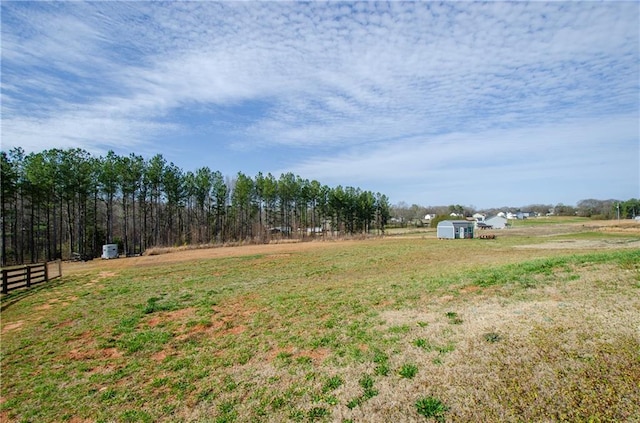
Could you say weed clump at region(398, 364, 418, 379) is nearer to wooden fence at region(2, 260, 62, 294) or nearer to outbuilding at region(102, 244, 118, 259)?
wooden fence at region(2, 260, 62, 294)

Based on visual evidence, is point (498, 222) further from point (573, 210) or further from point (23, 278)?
point (23, 278)

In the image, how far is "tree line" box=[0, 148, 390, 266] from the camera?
3725cm

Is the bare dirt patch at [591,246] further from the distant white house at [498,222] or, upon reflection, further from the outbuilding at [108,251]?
the distant white house at [498,222]

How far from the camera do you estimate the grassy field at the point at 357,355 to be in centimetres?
408

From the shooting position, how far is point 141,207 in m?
50.0

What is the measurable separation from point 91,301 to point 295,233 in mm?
53590

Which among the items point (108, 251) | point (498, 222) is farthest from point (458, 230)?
point (498, 222)

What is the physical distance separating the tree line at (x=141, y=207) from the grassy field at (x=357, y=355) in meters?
35.1

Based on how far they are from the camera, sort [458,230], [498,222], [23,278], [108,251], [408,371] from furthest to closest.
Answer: [498,222] → [458,230] → [108,251] → [23,278] → [408,371]

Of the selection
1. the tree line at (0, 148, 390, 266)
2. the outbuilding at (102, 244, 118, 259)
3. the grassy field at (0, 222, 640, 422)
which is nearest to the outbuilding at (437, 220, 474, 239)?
the tree line at (0, 148, 390, 266)

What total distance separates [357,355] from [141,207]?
5319cm

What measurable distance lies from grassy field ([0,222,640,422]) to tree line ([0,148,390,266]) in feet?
115

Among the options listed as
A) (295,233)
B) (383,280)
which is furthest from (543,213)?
(383,280)

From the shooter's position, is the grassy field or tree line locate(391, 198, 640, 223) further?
tree line locate(391, 198, 640, 223)
